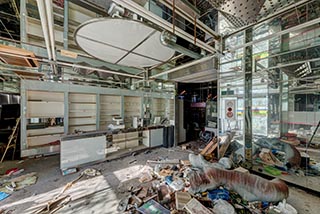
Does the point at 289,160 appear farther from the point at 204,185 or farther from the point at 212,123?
the point at 212,123

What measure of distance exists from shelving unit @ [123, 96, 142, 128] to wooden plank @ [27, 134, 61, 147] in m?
2.53

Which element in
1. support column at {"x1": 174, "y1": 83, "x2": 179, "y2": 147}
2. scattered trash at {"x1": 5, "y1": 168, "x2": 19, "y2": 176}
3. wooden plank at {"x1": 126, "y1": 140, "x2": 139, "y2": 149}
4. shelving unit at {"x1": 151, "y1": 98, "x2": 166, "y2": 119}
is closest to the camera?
scattered trash at {"x1": 5, "y1": 168, "x2": 19, "y2": 176}

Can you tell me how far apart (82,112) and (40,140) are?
1474mm

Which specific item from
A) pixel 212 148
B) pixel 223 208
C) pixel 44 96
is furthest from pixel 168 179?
pixel 44 96

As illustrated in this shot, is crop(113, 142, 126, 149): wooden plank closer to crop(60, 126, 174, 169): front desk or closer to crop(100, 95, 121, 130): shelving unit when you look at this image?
crop(60, 126, 174, 169): front desk

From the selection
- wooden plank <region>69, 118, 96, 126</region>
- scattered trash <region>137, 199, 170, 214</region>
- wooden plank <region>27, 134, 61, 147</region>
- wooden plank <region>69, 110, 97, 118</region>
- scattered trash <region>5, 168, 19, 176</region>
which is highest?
wooden plank <region>69, 110, 97, 118</region>

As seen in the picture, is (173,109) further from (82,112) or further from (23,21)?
(23,21)

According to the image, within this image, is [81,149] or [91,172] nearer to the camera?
[91,172]

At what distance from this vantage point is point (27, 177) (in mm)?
2916

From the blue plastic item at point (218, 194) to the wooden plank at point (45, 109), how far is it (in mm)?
4903

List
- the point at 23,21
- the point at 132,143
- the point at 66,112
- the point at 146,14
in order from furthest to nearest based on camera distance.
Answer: the point at 132,143 < the point at 66,112 < the point at 23,21 < the point at 146,14

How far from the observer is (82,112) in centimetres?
505

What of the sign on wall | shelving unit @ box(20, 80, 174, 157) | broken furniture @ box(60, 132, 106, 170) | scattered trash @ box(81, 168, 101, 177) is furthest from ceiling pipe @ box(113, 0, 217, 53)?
shelving unit @ box(20, 80, 174, 157)

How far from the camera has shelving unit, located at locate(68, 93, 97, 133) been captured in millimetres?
4828
